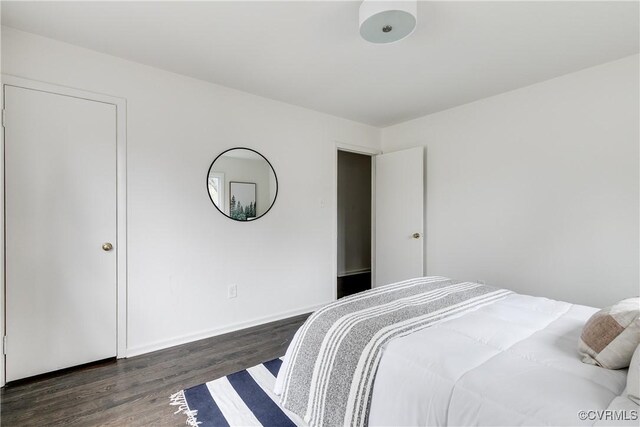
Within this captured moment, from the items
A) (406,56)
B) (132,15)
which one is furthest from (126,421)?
(406,56)

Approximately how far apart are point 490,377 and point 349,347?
0.58m

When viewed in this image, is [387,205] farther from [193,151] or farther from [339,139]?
[193,151]

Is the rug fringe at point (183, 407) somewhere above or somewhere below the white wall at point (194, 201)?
below

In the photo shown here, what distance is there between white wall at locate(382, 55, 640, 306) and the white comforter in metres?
1.46

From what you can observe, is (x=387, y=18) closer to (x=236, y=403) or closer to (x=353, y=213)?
(x=236, y=403)

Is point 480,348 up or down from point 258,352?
up

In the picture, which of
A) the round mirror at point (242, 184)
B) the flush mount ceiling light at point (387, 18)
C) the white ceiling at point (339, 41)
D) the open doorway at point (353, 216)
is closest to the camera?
the flush mount ceiling light at point (387, 18)

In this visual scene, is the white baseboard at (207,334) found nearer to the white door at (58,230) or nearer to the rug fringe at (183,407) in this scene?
the white door at (58,230)

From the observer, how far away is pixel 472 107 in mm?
3271

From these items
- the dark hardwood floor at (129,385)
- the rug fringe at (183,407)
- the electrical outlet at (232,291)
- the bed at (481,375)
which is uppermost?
the bed at (481,375)

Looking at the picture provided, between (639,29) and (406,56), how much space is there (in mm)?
1520

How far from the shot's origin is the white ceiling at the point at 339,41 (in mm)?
1823

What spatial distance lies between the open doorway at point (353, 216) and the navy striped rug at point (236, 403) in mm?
3529

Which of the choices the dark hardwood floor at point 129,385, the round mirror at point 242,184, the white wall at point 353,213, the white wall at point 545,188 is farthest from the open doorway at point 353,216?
the dark hardwood floor at point 129,385
